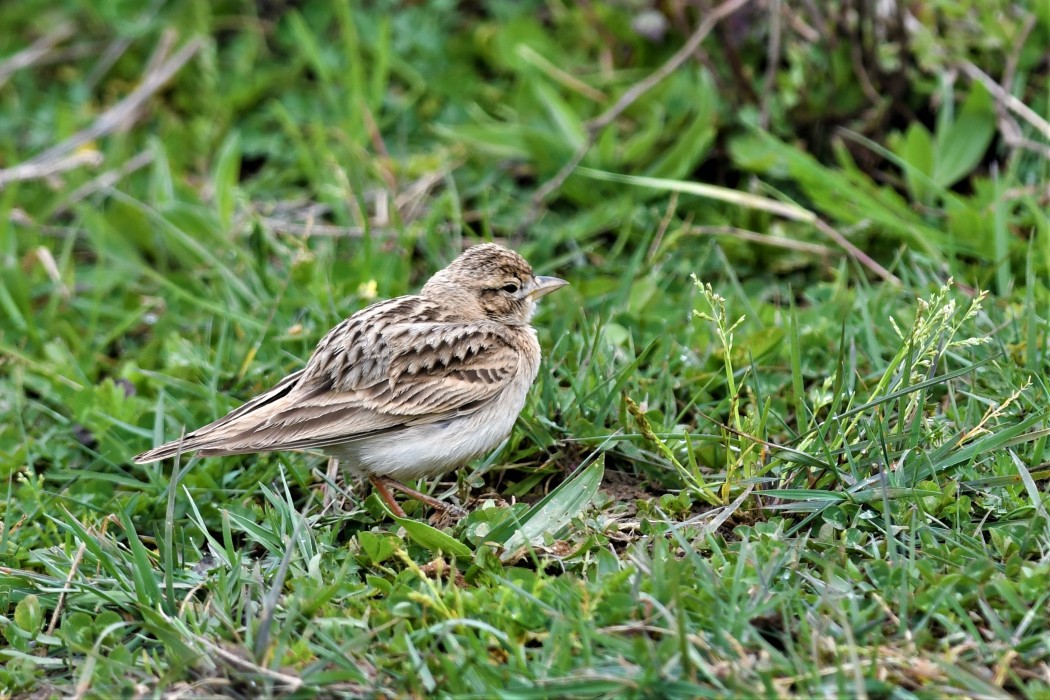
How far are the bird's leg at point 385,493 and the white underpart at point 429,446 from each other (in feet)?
0.23

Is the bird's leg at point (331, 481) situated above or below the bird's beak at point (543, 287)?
below

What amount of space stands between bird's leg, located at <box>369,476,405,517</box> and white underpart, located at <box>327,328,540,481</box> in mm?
69

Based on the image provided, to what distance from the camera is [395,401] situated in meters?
5.12

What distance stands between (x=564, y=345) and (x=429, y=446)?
3.36 feet

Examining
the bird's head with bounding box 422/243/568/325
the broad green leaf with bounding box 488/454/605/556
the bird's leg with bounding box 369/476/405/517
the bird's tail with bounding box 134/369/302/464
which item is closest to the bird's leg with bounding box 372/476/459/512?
the bird's leg with bounding box 369/476/405/517

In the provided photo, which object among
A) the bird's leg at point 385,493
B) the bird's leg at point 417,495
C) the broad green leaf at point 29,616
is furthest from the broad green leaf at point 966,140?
the broad green leaf at point 29,616

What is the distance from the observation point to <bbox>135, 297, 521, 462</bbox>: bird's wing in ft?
16.0

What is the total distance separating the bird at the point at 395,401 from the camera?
4.91 meters

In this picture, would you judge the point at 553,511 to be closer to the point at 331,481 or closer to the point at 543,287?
the point at 331,481

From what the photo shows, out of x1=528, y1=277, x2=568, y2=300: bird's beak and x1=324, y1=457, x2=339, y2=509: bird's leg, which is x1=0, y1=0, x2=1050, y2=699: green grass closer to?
x1=324, y1=457, x2=339, y2=509: bird's leg

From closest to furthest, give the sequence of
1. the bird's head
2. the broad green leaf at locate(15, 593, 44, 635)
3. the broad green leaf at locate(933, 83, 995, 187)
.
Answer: the broad green leaf at locate(15, 593, 44, 635)
the bird's head
the broad green leaf at locate(933, 83, 995, 187)

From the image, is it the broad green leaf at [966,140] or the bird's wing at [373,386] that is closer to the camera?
the bird's wing at [373,386]

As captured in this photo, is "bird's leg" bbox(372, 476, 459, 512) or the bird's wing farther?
"bird's leg" bbox(372, 476, 459, 512)

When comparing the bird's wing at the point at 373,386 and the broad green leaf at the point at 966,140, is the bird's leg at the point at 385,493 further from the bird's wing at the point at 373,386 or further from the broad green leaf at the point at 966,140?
the broad green leaf at the point at 966,140
